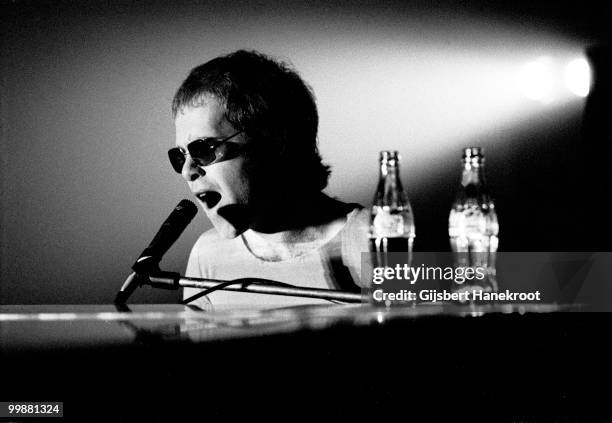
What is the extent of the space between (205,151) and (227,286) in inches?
13.4

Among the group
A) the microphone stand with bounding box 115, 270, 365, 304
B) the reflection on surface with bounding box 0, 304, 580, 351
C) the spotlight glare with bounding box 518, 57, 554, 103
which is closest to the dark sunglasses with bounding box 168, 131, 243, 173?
the microphone stand with bounding box 115, 270, 365, 304

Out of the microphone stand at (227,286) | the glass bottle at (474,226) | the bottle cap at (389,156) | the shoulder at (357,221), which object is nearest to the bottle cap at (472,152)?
the glass bottle at (474,226)

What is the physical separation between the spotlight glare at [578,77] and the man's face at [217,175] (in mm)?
853

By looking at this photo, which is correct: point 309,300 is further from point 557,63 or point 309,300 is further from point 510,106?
point 557,63

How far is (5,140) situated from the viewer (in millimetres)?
1875

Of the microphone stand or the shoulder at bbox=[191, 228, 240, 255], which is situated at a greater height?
the shoulder at bbox=[191, 228, 240, 255]

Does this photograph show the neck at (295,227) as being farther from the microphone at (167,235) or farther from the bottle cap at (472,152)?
the bottle cap at (472,152)

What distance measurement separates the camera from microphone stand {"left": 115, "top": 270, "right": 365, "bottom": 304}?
1609 millimetres

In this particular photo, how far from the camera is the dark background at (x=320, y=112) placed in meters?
1.80

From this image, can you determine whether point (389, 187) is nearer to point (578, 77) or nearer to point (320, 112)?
point (320, 112)

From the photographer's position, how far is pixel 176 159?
1.80 metres

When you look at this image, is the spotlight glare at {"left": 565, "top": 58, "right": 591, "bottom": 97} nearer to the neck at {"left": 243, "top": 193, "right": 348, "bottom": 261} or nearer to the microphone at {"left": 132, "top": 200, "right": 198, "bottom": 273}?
the neck at {"left": 243, "top": 193, "right": 348, "bottom": 261}

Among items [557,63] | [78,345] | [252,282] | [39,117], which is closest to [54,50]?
[39,117]

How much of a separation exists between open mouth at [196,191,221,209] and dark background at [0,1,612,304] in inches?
2.0
